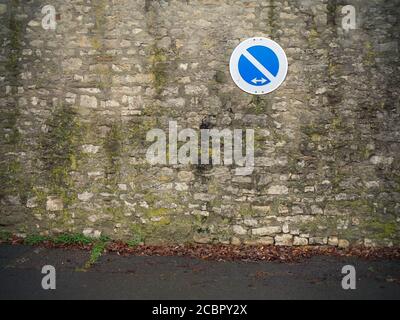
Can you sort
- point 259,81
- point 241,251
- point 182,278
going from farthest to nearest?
point 259,81 → point 241,251 → point 182,278

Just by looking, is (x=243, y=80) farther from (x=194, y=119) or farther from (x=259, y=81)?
(x=194, y=119)

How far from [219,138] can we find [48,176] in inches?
111

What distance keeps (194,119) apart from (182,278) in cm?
A: 246

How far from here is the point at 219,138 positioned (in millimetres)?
6082

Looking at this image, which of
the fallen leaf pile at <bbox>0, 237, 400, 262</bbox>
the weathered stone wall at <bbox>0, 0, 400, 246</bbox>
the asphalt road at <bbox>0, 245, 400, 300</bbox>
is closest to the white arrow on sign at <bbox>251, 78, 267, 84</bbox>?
the weathered stone wall at <bbox>0, 0, 400, 246</bbox>

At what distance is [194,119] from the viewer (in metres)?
6.10

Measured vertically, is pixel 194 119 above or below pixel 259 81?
below

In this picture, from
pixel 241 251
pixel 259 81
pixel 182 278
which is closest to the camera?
pixel 182 278

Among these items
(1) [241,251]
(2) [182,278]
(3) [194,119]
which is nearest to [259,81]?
(3) [194,119]

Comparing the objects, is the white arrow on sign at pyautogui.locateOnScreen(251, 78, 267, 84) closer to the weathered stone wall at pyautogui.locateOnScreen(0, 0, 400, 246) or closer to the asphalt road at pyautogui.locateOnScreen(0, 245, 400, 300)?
the weathered stone wall at pyautogui.locateOnScreen(0, 0, 400, 246)

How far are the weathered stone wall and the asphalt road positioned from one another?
1.94 ft

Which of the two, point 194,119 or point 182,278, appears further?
point 194,119
